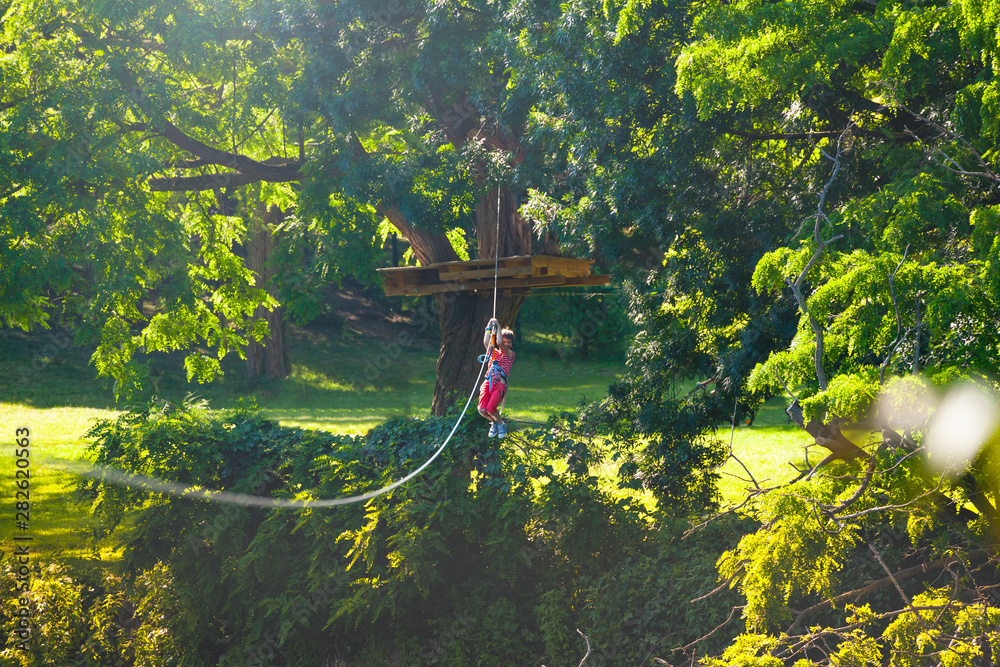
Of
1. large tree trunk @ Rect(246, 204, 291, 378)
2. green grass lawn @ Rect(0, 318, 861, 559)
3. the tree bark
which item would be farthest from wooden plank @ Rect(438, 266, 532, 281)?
large tree trunk @ Rect(246, 204, 291, 378)

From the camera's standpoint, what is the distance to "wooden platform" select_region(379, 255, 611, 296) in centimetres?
1006

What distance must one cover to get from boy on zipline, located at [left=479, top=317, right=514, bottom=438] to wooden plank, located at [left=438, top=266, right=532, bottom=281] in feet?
8.63

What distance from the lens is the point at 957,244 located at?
5.64 meters

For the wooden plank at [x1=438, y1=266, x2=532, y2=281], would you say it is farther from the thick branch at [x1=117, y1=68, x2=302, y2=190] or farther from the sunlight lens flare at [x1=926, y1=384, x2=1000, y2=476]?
the sunlight lens flare at [x1=926, y1=384, x2=1000, y2=476]

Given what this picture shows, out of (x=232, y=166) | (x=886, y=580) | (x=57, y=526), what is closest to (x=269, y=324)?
(x=232, y=166)

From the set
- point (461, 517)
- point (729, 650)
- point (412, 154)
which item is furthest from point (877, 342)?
point (412, 154)

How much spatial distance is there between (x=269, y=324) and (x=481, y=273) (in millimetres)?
14880

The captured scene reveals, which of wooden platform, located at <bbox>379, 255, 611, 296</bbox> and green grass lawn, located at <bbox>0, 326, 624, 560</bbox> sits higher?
wooden platform, located at <bbox>379, 255, 611, 296</bbox>

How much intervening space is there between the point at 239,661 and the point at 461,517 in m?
2.63

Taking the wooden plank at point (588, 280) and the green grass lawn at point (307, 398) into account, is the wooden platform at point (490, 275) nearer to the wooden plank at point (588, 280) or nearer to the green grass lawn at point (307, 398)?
the wooden plank at point (588, 280)

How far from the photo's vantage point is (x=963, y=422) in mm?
4180

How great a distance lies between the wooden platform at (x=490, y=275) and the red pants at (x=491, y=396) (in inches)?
115

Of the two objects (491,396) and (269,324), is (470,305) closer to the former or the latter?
(491,396)

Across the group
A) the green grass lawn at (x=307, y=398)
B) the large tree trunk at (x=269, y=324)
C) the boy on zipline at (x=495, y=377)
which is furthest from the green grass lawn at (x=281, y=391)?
the boy on zipline at (x=495, y=377)
